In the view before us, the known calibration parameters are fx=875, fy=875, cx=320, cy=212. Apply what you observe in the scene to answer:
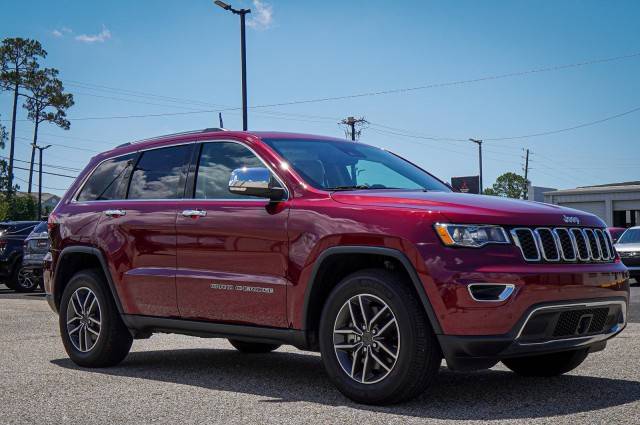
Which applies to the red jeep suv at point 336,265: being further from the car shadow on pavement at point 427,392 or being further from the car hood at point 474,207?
the car shadow on pavement at point 427,392

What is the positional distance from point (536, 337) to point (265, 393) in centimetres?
190

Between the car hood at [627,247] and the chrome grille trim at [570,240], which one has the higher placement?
the car hood at [627,247]

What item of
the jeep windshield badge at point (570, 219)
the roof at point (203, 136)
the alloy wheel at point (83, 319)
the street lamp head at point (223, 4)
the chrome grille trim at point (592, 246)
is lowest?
the alloy wheel at point (83, 319)

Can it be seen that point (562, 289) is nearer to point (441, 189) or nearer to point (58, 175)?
point (441, 189)

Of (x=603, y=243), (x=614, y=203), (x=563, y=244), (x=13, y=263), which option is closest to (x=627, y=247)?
(x=13, y=263)

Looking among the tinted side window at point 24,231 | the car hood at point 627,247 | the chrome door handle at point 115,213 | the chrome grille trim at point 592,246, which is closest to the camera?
the chrome grille trim at point 592,246

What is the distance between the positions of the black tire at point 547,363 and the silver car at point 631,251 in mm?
15621

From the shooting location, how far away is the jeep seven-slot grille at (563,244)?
512cm

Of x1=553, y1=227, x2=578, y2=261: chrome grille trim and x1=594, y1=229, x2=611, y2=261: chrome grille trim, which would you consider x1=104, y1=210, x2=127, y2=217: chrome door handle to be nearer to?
x1=553, y1=227, x2=578, y2=261: chrome grille trim

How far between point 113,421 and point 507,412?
7.49ft

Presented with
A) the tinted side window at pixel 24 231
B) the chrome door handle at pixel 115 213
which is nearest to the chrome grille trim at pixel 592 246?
the chrome door handle at pixel 115 213

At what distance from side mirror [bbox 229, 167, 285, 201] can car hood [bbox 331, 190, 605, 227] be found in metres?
0.46

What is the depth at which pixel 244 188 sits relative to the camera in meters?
5.82

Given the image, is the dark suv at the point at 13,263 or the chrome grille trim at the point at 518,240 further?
the dark suv at the point at 13,263
